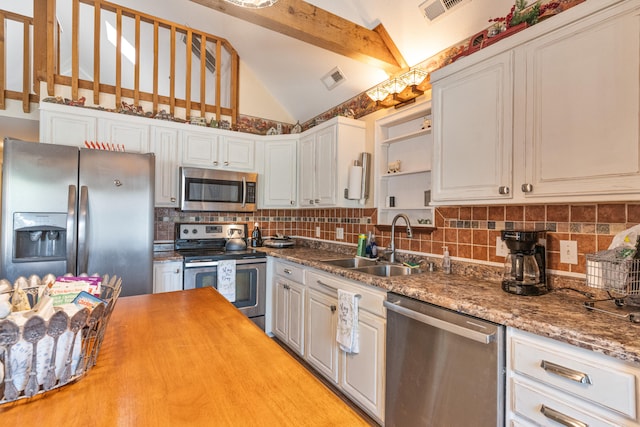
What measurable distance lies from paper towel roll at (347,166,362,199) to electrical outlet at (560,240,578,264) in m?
1.56

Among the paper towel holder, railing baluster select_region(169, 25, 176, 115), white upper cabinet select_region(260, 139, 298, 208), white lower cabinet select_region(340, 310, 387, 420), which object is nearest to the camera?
white lower cabinet select_region(340, 310, 387, 420)

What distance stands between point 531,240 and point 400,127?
1526 millimetres

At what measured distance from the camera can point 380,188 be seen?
280 cm

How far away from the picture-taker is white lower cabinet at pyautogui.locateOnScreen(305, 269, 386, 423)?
1860 millimetres

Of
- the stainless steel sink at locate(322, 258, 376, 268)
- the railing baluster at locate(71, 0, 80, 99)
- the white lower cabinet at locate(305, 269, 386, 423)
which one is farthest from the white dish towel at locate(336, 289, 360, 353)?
the railing baluster at locate(71, 0, 80, 99)

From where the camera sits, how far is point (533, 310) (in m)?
1.25

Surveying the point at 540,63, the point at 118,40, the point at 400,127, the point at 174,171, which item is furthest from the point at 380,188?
the point at 118,40

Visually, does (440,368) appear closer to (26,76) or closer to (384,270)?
(384,270)

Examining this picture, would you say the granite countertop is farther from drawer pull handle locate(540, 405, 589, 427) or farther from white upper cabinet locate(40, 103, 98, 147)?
white upper cabinet locate(40, 103, 98, 147)

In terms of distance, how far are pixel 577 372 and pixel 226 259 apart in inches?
103

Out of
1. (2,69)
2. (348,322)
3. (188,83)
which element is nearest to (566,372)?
(348,322)

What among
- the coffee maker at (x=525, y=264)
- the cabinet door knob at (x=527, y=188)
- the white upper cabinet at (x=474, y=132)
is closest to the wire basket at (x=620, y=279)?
the coffee maker at (x=525, y=264)

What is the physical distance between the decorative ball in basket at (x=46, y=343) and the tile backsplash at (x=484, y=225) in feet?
6.55

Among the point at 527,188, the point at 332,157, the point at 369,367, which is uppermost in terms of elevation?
the point at 332,157
